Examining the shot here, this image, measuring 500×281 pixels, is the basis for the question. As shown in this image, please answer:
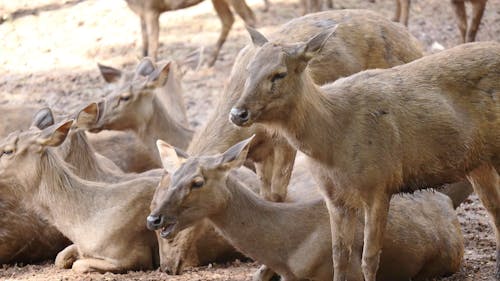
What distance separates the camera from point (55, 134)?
9.04 meters

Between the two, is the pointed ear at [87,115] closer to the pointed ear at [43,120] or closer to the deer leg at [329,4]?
the pointed ear at [43,120]

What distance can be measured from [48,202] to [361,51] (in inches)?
102

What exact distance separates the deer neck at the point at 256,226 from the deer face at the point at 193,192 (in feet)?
0.36

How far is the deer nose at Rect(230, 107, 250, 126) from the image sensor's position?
718 centimetres

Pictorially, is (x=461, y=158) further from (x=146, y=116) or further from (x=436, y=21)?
(x=436, y=21)

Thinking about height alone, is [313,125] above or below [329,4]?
above

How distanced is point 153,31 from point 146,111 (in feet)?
14.0

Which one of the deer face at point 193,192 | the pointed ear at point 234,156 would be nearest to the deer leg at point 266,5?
the deer face at point 193,192

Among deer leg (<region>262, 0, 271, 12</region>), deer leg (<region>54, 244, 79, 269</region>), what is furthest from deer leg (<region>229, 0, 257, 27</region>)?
deer leg (<region>54, 244, 79, 269</region>)

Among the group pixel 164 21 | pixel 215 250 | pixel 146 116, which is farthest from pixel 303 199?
pixel 164 21

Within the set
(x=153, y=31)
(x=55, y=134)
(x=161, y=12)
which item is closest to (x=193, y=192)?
(x=55, y=134)

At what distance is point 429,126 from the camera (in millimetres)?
7695

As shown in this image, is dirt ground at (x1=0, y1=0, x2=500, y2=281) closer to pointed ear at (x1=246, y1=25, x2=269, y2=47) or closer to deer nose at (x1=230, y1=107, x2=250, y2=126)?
pointed ear at (x1=246, y1=25, x2=269, y2=47)

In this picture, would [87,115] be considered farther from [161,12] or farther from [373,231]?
[161,12]
